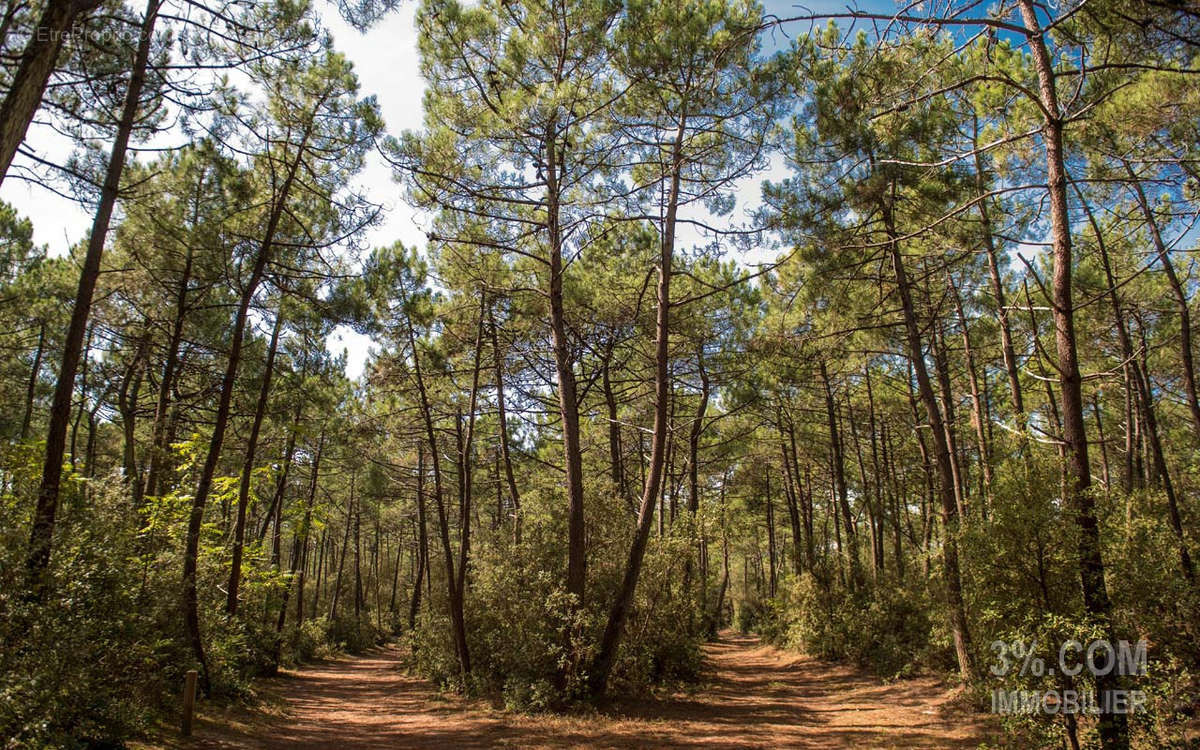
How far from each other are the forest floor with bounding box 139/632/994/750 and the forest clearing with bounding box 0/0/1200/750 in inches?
4.6

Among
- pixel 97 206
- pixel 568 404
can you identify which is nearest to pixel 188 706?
pixel 97 206

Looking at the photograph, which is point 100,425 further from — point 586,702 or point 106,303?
point 586,702

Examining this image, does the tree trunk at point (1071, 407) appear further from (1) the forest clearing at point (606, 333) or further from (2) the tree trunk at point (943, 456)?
(2) the tree trunk at point (943, 456)

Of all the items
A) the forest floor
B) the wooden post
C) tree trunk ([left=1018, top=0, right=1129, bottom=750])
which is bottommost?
the forest floor

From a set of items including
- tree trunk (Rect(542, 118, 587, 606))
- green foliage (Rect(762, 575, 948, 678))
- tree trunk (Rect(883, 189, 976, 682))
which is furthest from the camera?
green foliage (Rect(762, 575, 948, 678))

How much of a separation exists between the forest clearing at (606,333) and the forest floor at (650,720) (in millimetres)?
116

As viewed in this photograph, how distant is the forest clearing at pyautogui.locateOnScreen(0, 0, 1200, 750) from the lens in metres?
5.52

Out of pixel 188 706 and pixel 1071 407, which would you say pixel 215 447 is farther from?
pixel 1071 407

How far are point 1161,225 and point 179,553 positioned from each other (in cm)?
1691

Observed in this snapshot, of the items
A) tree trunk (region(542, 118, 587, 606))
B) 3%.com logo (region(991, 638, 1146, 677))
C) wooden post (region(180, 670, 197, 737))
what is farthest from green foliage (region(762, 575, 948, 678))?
wooden post (region(180, 670, 197, 737))

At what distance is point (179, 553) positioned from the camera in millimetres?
9930

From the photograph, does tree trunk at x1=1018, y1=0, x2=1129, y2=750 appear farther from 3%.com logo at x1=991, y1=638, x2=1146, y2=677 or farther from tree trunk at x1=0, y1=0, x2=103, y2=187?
tree trunk at x1=0, y1=0, x2=103, y2=187

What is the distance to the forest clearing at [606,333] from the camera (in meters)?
5.52

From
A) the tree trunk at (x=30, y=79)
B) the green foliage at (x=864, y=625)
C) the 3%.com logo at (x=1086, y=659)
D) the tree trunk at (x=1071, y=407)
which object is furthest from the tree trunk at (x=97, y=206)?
the green foliage at (x=864, y=625)
